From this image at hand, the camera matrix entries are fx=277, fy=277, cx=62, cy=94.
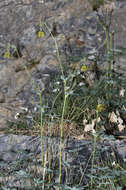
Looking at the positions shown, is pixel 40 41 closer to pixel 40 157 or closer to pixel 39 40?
pixel 39 40

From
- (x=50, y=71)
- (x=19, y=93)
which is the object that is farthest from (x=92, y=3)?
(x=19, y=93)

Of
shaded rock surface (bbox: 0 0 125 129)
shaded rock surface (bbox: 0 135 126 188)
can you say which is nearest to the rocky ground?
shaded rock surface (bbox: 0 0 125 129)

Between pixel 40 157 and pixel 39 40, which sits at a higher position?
pixel 39 40

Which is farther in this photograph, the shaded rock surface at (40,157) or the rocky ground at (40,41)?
the rocky ground at (40,41)

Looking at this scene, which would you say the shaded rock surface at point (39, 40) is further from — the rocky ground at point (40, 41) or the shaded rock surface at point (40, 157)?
the shaded rock surface at point (40, 157)

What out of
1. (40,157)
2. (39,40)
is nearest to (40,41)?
(39,40)

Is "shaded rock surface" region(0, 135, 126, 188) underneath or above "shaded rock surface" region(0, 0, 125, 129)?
underneath

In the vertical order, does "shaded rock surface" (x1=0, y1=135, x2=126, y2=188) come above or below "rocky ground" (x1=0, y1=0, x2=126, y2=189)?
below

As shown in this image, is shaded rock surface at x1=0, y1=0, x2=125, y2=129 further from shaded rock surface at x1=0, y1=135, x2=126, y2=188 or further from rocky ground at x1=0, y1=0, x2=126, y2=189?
shaded rock surface at x1=0, y1=135, x2=126, y2=188

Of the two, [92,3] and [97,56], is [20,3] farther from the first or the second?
[97,56]

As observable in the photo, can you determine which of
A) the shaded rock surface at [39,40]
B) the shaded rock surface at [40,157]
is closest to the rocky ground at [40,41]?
the shaded rock surface at [39,40]

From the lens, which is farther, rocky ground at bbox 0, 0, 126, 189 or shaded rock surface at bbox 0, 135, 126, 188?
rocky ground at bbox 0, 0, 126, 189

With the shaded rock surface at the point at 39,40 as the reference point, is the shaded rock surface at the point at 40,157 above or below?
below

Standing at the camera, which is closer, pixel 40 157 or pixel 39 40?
pixel 40 157
